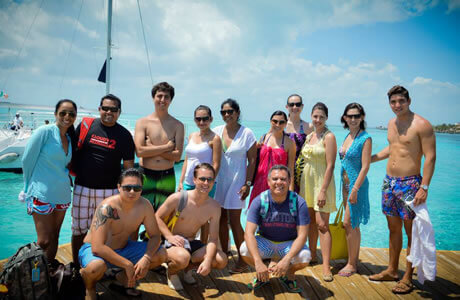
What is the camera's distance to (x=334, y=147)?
3891mm

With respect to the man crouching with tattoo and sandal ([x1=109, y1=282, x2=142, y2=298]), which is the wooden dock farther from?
the man crouching with tattoo

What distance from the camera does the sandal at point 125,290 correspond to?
10.6 feet

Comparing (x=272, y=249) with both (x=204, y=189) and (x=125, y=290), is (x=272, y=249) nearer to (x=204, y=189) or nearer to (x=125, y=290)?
(x=204, y=189)

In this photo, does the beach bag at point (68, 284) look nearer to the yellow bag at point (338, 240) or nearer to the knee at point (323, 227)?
the knee at point (323, 227)

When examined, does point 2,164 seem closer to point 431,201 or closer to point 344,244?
point 344,244

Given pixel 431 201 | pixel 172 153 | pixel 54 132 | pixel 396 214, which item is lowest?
pixel 431 201

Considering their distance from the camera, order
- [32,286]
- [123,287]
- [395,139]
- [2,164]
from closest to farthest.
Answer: [32,286], [123,287], [395,139], [2,164]

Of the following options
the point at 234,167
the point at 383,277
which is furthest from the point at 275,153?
the point at 383,277

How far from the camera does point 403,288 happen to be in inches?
140

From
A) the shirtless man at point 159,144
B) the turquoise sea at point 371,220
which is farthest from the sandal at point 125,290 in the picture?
the turquoise sea at point 371,220

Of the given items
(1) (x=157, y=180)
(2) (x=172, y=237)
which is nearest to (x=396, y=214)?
(2) (x=172, y=237)

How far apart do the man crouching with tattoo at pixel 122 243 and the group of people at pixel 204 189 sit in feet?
0.04

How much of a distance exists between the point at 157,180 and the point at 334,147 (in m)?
2.46

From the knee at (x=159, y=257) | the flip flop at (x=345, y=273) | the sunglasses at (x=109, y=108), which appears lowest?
the flip flop at (x=345, y=273)
